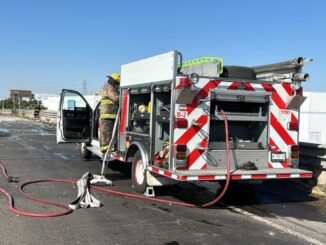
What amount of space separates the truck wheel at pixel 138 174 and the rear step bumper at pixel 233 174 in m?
0.56

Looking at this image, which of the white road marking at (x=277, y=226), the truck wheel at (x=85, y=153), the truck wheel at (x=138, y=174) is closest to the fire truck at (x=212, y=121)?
the truck wheel at (x=138, y=174)

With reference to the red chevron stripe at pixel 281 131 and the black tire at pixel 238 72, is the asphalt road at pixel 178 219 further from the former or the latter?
the black tire at pixel 238 72

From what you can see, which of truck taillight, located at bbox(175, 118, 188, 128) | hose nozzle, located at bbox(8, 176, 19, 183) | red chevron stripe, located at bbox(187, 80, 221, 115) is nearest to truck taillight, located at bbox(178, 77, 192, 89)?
red chevron stripe, located at bbox(187, 80, 221, 115)

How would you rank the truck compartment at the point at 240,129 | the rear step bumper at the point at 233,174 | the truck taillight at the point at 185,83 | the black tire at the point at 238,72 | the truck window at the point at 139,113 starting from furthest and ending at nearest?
the truck window at the point at 139,113 < the black tire at the point at 238,72 < the truck compartment at the point at 240,129 < the truck taillight at the point at 185,83 < the rear step bumper at the point at 233,174

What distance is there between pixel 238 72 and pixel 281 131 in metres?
1.34

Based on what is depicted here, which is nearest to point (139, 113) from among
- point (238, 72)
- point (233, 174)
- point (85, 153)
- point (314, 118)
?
point (238, 72)

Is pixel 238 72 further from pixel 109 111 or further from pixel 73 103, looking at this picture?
pixel 73 103

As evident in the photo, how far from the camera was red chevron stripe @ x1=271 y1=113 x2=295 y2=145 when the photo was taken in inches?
330

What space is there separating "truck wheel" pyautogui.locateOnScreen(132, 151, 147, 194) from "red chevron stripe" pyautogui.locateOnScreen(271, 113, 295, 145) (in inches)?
99.6

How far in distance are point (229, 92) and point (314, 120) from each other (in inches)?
463

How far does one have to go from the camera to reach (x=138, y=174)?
29.2 feet

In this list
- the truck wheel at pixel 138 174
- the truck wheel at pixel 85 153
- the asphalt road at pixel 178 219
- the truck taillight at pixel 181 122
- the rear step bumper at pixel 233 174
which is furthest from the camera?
the truck wheel at pixel 85 153

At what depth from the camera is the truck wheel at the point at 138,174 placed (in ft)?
28.3

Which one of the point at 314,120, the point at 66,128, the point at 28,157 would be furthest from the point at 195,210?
the point at 314,120
